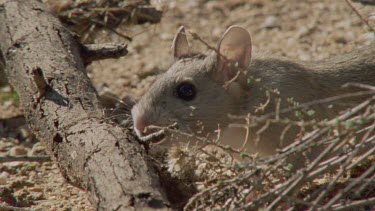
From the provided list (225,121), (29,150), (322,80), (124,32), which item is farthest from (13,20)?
(322,80)

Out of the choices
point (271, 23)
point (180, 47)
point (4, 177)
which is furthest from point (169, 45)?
point (4, 177)

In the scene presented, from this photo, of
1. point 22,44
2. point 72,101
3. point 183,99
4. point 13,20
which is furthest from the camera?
point 13,20

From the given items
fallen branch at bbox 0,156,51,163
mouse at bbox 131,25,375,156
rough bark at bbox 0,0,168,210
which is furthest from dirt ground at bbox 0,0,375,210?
rough bark at bbox 0,0,168,210

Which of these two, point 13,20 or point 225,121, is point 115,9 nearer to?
point 13,20

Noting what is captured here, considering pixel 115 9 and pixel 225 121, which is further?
pixel 115 9

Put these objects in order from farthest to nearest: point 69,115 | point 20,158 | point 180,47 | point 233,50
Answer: point 180,47 < point 233,50 < point 20,158 < point 69,115

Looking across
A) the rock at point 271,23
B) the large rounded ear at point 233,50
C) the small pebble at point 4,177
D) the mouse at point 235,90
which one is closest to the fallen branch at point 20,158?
the small pebble at point 4,177

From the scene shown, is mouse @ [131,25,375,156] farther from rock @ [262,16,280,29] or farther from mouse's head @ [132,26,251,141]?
rock @ [262,16,280,29]

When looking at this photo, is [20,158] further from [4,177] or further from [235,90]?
[235,90]
